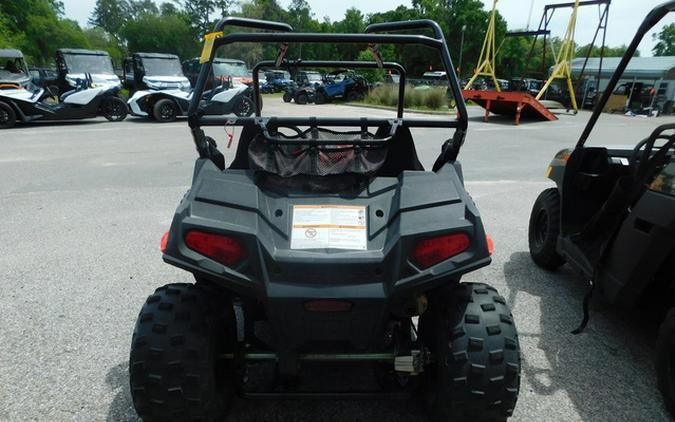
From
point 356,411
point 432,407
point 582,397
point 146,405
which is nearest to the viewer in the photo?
point 146,405

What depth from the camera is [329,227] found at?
5.52ft

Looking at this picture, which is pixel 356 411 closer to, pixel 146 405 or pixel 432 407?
pixel 432 407

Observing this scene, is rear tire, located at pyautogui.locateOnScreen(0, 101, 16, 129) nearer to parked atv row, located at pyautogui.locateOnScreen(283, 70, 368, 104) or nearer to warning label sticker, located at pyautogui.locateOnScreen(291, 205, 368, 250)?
parked atv row, located at pyautogui.locateOnScreen(283, 70, 368, 104)

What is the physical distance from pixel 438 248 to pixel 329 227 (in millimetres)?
414

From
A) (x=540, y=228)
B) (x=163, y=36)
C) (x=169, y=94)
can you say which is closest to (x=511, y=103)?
(x=169, y=94)

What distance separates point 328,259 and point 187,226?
521mm

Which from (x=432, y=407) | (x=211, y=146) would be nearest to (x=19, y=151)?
(x=211, y=146)

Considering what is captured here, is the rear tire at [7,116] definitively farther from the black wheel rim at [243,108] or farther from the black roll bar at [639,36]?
the black roll bar at [639,36]

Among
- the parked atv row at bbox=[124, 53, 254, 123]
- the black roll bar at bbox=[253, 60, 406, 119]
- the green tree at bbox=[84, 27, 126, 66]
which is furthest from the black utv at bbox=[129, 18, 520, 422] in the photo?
the green tree at bbox=[84, 27, 126, 66]

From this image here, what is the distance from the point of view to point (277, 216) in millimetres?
1717

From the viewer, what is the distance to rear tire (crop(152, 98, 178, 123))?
1363cm

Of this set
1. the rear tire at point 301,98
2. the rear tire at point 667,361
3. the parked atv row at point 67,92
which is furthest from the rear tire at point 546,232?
the rear tire at point 301,98

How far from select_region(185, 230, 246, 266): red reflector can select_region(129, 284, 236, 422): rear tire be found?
269mm

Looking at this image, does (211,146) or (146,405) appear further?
Answer: (211,146)
